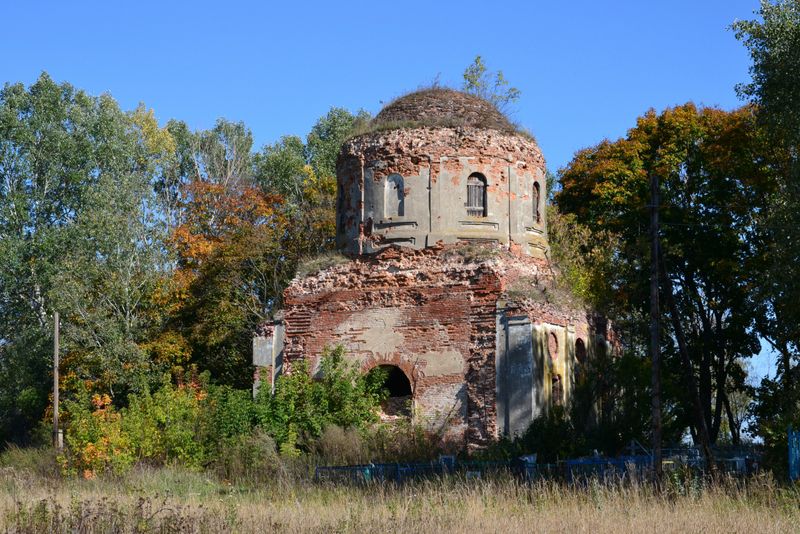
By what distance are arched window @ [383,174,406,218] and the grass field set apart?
32.0 ft

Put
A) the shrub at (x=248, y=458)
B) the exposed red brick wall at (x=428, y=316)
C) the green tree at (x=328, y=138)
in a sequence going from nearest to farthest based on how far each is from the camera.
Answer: the shrub at (x=248, y=458) < the exposed red brick wall at (x=428, y=316) < the green tree at (x=328, y=138)

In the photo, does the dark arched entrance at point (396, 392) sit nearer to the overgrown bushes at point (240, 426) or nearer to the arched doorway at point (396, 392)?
the arched doorway at point (396, 392)

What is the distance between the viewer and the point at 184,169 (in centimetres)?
5112

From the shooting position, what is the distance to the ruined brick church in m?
23.6

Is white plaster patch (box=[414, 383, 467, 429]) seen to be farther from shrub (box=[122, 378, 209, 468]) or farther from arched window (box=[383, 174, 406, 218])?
shrub (box=[122, 378, 209, 468])

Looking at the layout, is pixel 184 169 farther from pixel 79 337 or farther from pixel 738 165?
pixel 738 165

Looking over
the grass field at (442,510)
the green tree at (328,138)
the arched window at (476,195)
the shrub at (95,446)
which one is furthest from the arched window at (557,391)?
the green tree at (328,138)

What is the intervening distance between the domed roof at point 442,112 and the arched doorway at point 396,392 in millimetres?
5880

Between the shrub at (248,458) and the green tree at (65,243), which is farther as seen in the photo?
the green tree at (65,243)

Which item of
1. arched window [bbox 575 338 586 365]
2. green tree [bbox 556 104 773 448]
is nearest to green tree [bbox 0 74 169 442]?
arched window [bbox 575 338 586 365]

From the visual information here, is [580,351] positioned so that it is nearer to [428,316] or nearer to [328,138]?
[428,316]

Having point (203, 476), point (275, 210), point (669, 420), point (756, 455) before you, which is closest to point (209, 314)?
point (275, 210)

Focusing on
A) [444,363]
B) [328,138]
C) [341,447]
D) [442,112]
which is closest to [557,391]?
[444,363]

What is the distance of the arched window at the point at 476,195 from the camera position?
2591 cm
